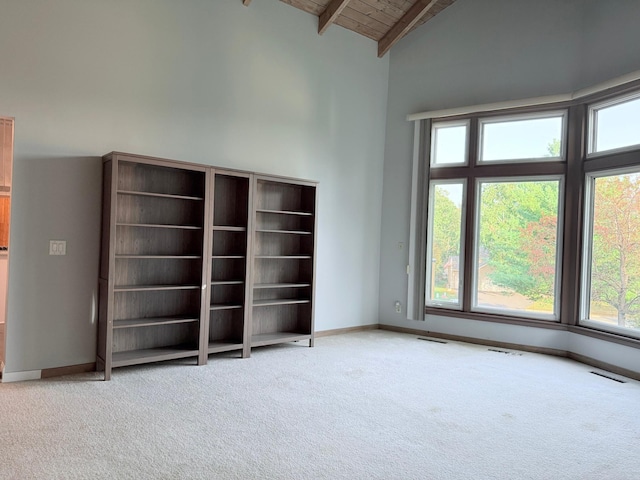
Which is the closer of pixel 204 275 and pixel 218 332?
pixel 204 275

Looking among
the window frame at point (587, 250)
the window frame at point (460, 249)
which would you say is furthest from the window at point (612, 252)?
the window frame at point (460, 249)

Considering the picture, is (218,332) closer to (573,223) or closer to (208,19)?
(208,19)

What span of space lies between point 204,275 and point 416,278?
9.45ft

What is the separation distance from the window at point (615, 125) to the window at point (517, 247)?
2.02 ft

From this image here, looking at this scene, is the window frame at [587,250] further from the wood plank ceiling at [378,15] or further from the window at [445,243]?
the wood plank ceiling at [378,15]

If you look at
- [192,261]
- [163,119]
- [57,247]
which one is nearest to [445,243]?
[192,261]

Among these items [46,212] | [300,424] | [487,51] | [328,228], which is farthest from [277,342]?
[487,51]

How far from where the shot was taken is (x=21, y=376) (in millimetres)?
3926

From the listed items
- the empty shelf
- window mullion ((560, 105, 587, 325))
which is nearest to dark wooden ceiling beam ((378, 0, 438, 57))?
window mullion ((560, 105, 587, 325))

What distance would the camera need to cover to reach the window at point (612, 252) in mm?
4844

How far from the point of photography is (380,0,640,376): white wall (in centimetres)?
508

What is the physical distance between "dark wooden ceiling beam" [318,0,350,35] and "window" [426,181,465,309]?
92.0 inches

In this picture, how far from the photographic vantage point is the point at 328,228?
240 inches

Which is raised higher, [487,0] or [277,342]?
[487,0]
